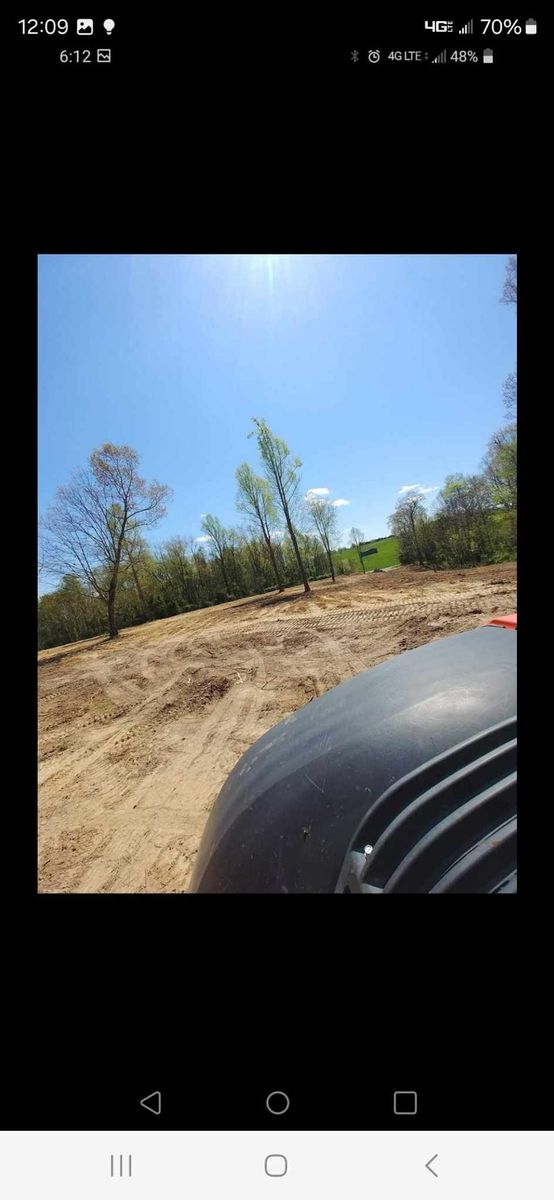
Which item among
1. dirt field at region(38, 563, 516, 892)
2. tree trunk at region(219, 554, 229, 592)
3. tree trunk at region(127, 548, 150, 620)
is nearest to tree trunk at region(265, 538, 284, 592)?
tree trunk at region(219, 554, 229, 592)

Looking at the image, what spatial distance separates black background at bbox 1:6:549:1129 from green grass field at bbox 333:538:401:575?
17.3 m

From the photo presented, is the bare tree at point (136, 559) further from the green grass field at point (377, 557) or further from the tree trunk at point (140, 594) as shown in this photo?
the green grass field at point (377, 557)

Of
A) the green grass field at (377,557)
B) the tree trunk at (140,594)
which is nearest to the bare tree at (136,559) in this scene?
the tree trunk at (140,594)

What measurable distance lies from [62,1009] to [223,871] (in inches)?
20.8

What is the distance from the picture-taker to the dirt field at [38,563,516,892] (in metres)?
3.42

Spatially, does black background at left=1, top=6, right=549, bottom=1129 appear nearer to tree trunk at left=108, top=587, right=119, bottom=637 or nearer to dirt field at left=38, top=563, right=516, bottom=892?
dirt field at left=38, top=563, right=516, bottom=892

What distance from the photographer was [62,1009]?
94 centimetres

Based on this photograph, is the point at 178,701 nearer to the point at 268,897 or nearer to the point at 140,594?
the point at 268,897

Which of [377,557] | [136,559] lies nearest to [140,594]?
[136,559]

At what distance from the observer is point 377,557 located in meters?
20.2
